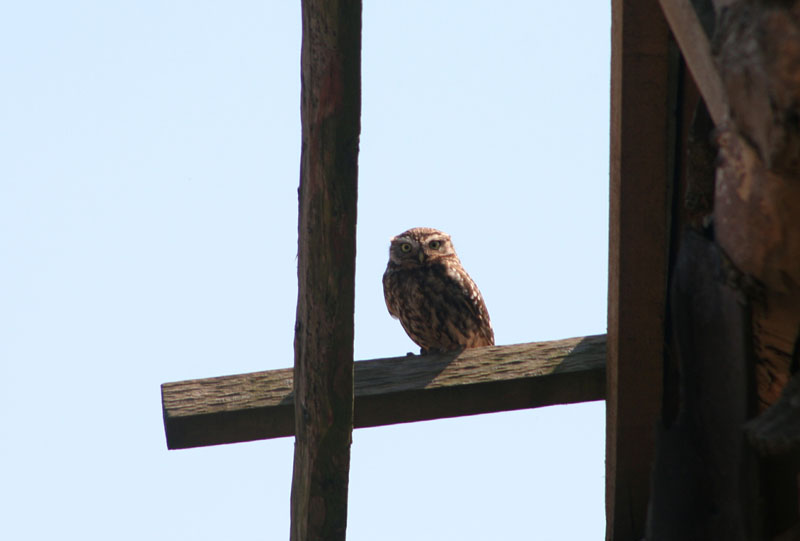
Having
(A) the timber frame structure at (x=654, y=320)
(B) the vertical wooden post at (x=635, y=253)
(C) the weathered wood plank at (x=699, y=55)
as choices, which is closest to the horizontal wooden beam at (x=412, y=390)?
(A) the timber frame structure at (x=654, y=320)

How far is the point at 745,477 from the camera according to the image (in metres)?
1.97

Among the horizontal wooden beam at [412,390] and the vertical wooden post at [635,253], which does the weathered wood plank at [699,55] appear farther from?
the horizontal wooden beam at [412,390]

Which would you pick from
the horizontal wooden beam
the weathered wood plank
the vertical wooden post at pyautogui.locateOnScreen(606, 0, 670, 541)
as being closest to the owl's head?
the horizontal wooden beam

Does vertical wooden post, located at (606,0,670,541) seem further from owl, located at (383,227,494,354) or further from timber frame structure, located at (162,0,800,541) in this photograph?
owl, located at (383,227,494,354)

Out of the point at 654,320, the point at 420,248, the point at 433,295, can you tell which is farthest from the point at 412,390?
the point at 420,248

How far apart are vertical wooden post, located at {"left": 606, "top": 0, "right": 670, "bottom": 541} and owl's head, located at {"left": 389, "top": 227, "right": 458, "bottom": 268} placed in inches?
127

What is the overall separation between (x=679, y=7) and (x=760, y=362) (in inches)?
24.8

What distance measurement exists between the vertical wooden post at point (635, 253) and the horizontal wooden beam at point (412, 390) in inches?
5.7

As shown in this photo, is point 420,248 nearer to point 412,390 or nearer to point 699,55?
point 412,390

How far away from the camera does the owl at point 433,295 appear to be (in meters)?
5.59

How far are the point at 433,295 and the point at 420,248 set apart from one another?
380mm

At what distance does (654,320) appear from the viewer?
2.65 meters

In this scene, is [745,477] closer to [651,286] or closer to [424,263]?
[651,286]

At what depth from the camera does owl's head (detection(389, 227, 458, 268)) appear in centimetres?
596
